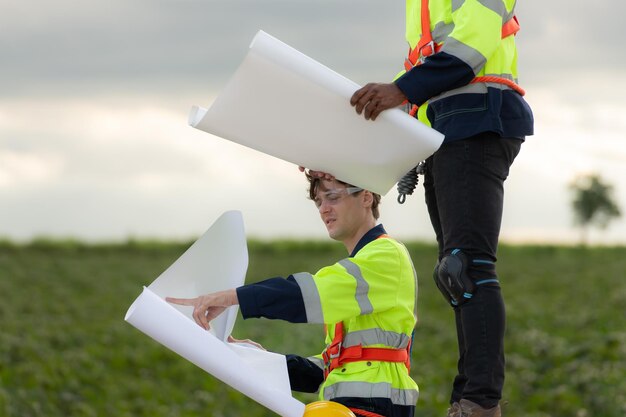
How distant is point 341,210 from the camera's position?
3.80m

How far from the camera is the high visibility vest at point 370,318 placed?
11.6 feet

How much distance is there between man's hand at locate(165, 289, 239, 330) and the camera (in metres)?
3.48

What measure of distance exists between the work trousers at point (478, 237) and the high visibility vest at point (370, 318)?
0.24m

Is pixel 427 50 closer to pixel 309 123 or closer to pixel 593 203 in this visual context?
pixel 309 123

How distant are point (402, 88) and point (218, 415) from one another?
5484 mm

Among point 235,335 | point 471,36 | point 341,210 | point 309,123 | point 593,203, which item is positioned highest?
point 593,203

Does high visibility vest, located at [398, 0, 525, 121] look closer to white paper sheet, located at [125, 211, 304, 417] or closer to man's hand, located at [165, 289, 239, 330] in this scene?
white paper sheet, located at [125, 211, 304, 417]

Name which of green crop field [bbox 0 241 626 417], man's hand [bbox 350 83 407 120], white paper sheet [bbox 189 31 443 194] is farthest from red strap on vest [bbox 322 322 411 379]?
green crop field [bbox 0 241 626 417]

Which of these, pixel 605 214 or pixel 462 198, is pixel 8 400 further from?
pixel 605 214

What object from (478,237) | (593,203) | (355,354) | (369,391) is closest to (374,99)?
(478,237)

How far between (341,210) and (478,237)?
20.5 inches

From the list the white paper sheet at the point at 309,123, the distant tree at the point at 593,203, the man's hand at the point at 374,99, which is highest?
the distant tree at the point at 593,203

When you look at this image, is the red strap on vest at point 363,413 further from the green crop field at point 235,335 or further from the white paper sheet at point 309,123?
the green crop field at point 235,335

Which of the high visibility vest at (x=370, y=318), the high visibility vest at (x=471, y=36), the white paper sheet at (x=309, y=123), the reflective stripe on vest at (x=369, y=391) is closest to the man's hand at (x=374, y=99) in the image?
the white paper sheet at (x=309, y=123)
